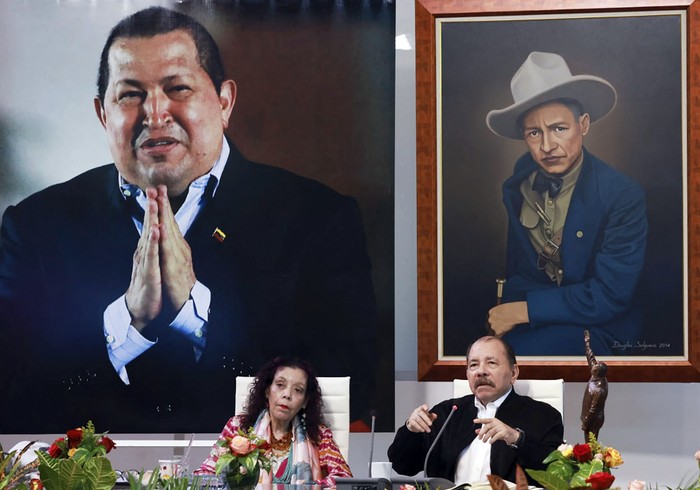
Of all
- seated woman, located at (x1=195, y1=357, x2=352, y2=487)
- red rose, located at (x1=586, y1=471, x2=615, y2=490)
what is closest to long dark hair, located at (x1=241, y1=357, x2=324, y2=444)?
seated woman, located at (x1=195, y1=357, x2=352, y2=487)

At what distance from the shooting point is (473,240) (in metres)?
4.62

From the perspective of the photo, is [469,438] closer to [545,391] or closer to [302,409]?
[545,391]

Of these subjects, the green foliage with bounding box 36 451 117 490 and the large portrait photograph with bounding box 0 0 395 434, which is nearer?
the green foliage with bounding box 36 451 117 490

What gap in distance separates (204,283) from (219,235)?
0.78 ft

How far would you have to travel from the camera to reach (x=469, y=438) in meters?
3.87

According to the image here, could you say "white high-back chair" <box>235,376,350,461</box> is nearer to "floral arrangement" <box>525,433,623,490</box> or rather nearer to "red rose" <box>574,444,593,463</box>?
"floral arrangement" <box>525,433,623,490</box>

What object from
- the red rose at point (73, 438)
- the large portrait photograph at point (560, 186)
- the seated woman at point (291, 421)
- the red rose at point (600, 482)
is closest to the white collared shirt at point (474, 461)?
the seated woman at point (291, 421)

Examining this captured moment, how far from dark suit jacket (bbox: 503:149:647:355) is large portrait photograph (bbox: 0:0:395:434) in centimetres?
65

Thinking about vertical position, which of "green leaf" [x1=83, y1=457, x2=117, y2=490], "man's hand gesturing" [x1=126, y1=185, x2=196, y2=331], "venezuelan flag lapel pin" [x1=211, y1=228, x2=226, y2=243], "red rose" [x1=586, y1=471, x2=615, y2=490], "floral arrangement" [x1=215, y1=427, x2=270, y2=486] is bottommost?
"floral arrangement" [x1=215, y1=427, x2=270, y2=486]
